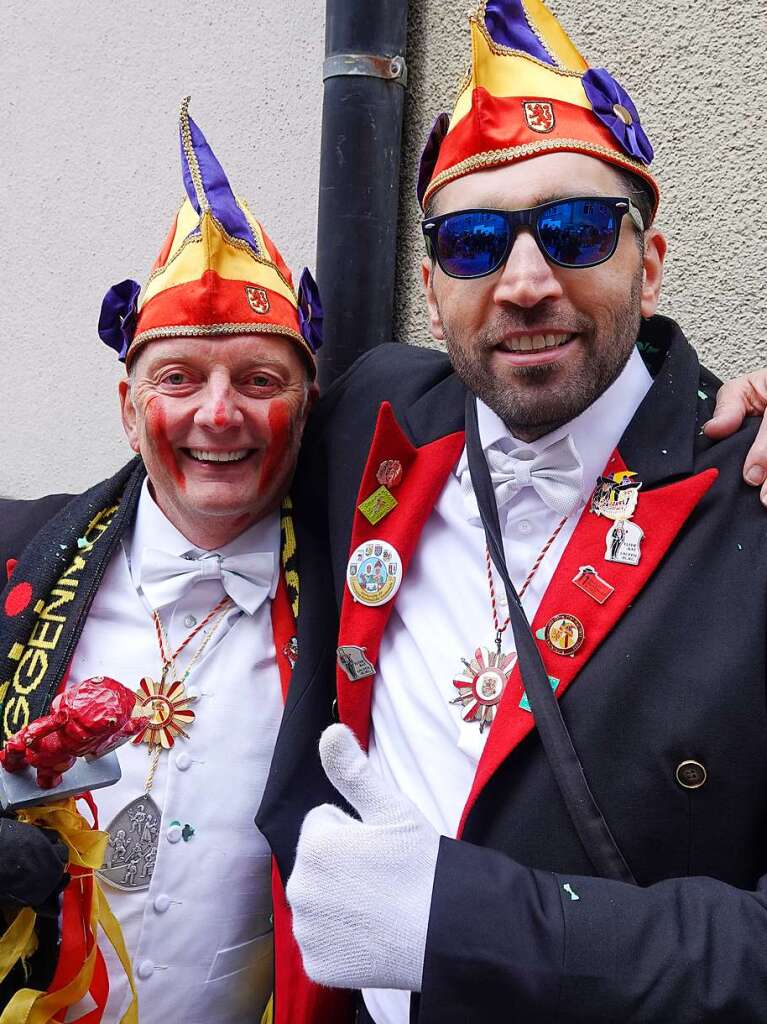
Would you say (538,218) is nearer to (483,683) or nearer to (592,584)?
(592,584)

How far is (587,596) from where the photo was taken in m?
1.80

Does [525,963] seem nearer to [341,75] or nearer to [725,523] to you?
[725,523]

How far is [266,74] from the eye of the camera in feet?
11.6

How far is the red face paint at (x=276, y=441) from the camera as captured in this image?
7.64ft

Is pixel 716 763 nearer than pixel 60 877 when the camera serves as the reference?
Yes

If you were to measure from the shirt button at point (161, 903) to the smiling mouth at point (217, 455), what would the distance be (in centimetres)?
92

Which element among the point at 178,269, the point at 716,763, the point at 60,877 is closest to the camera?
the point at 716,763

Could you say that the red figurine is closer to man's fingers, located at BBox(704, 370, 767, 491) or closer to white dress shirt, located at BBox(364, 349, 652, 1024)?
white dress shirt, located at BBox(364, 349, 652, 1024)

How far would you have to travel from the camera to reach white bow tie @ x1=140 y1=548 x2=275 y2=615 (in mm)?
2357

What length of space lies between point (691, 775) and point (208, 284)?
1.40m

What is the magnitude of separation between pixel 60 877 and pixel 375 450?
1016 mm

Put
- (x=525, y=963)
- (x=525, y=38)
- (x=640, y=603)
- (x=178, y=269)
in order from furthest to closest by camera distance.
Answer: (x=178, y=269)
(x=525, y=38)
(x=640, y=603)
(x=525, y=963)

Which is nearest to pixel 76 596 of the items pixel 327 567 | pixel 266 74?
pixel 327 567

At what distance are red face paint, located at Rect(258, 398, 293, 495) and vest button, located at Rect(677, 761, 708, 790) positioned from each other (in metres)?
1.12
